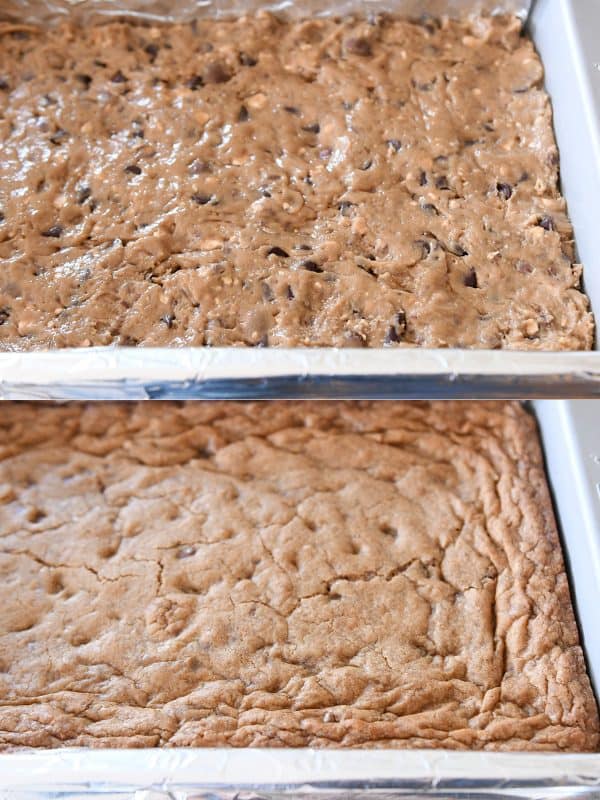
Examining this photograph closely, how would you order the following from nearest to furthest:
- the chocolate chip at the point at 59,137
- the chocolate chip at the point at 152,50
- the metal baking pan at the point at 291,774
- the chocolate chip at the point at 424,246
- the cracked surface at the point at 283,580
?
the metal baking pan at the point at 291,774, the cracked surface at the point at 283,580, the chocolate chip at the point at 424,246, the chocolate chip at the point at 59,137, the chocolate chip at the point at 152,50

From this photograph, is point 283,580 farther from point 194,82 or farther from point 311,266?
point 194,82

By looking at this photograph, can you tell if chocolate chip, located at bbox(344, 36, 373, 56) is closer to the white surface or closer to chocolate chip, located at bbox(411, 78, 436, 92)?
chocolate chip, located at bbox(411, 78, 436, 92)

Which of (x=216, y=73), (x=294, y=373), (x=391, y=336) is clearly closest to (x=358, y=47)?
(x=216, y=73)

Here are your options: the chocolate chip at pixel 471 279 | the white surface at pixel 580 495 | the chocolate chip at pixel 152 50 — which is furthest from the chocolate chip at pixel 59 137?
the white surface at pixel 580 495

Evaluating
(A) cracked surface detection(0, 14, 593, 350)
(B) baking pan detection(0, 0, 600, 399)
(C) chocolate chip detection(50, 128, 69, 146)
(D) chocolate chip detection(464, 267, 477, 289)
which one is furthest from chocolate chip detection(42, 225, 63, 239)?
(D) chocolate chip detection(464, 267, 477, 289)

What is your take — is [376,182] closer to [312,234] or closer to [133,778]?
[312,234]

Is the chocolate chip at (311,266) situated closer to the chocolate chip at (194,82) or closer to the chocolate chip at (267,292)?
the chocolate chip at (267,292)

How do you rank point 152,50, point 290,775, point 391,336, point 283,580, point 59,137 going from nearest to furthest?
point 290,775, point 391,336, point 283,580, point 59,137, point 152,50
